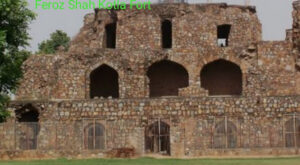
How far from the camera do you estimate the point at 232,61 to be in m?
26.7

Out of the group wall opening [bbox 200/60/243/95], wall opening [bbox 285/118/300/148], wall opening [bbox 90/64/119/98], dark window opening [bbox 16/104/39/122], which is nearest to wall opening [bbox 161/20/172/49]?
wall opening [bbox 200/60/243/95]

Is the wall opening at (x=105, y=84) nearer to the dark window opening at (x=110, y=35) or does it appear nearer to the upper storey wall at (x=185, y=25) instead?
the upper storey wall at (x=185, y=25)

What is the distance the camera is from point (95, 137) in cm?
2000

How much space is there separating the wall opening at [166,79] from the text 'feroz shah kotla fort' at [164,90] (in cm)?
5

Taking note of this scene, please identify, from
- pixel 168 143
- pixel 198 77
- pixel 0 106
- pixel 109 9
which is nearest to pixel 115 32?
pixel 109 9

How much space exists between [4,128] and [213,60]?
11112 mm

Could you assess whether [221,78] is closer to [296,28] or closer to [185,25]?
[185,25]

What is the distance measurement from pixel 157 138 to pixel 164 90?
8.23 m

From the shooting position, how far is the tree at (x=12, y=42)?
16.7m

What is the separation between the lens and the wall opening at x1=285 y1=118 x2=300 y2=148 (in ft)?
63.9

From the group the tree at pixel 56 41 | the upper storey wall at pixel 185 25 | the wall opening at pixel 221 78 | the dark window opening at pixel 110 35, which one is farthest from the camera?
the tree at pixel 56 41

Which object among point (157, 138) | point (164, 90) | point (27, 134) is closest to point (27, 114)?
point (27, 134)

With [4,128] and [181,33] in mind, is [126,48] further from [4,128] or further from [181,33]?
[4,128]

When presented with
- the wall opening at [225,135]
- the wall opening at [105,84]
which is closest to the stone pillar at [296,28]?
the wall opening at [225,135]
